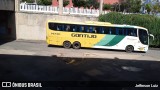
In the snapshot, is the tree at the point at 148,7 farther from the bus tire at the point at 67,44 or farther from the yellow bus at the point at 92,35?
the bus tire at the point at 67,44

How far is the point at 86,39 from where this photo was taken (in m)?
23.0

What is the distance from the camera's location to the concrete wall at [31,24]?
26983mm

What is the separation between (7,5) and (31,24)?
3091 mm

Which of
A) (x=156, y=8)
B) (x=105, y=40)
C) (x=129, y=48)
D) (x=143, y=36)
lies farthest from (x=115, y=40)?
(x=156, y=8)

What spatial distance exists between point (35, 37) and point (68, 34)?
5.57 m

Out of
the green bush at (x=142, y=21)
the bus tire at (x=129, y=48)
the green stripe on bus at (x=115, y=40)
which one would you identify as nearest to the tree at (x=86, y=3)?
the green bush at (x=142, y=21)

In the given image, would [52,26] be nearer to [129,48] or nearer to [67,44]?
[67,44]

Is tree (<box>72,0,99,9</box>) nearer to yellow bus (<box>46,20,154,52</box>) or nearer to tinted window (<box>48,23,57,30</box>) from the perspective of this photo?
yellow bus (<box>46,20,154,52</box>)

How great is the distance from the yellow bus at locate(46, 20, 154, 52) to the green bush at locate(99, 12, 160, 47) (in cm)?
339

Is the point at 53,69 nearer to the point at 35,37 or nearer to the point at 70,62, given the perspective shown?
the point at 70,62

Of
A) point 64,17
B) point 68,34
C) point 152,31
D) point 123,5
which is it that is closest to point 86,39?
point 68,34

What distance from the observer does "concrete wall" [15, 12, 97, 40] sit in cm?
2698

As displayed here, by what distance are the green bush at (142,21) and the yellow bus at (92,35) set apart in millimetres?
3386

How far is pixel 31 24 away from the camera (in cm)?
2709
